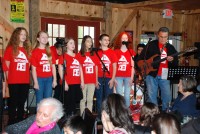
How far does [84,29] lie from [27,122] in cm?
620

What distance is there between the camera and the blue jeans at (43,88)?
5.50 meters

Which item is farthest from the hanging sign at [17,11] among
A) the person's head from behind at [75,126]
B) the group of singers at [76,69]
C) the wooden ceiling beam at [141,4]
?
the person's head from behind at [75,126]

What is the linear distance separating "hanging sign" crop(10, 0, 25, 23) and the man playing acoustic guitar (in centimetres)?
343

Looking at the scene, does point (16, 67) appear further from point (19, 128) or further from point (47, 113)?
point (47, 113)

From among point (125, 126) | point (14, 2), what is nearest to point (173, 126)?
point (125, 126)

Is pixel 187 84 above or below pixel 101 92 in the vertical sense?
above

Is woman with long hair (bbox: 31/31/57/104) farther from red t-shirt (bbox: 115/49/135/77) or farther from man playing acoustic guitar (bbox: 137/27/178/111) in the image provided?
man playing acoustic guitar (bbox: 137/27/178/111)

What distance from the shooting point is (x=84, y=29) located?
361 inches

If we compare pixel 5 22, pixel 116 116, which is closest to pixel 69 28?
pixel 5 22

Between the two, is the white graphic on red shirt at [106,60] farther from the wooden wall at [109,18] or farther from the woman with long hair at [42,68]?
the wooden wall at [109,18]

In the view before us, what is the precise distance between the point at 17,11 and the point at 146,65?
3.60 metres

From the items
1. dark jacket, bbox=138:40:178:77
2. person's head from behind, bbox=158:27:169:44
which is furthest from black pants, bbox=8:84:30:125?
person's head from behind, bbox=158:27:169:44

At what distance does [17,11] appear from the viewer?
7.80 metres

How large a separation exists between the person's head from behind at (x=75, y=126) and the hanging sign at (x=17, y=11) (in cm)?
535
